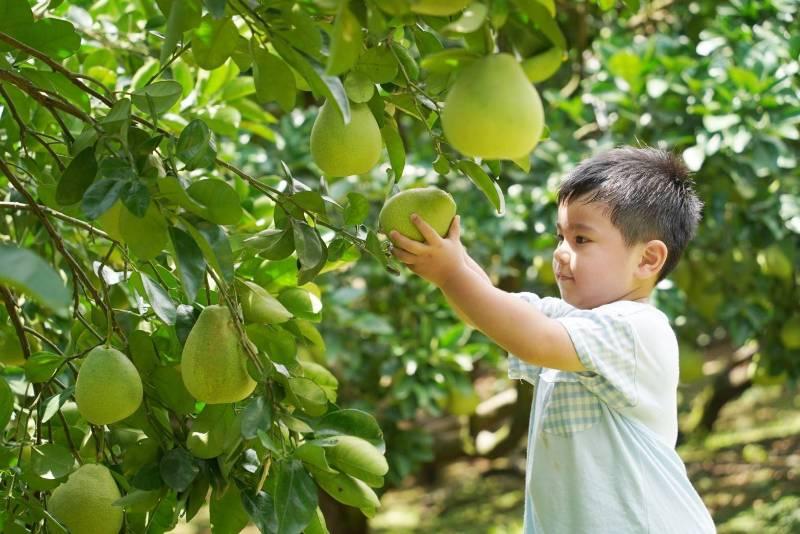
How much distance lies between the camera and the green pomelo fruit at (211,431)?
3.96 feet

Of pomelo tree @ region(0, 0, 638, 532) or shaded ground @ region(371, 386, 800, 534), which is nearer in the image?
pomelo tree @ region(0, 0, 638, 532)

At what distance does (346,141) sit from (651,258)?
0.70 meters

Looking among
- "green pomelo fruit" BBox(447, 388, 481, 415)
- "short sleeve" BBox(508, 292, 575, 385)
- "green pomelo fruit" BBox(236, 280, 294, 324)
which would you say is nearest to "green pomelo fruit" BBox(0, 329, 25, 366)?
"green pomelo fruit" BBox(236, 280, 294, 324)

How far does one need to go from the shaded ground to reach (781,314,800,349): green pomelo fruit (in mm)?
681

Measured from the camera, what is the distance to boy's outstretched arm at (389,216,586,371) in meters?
1.24

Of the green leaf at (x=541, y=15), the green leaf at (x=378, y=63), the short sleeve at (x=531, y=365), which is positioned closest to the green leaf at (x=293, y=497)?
the green leaf at (x=378, y=63)

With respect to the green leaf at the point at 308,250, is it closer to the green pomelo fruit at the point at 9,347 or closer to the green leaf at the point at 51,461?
the green leaf at the point at 51,461

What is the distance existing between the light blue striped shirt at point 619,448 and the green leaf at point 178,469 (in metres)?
0.57

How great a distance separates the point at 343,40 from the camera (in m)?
0.86

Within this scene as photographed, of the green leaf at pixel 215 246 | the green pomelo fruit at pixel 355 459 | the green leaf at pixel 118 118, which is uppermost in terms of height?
the green leaf at pixel 118 118

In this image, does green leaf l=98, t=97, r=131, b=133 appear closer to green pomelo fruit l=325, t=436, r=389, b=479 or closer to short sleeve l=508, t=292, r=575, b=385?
green pomelo fruit l=325, t=436, r=389, b=479

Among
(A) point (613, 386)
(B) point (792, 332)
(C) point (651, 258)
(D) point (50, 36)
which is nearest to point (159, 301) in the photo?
(D) point (50, 36)

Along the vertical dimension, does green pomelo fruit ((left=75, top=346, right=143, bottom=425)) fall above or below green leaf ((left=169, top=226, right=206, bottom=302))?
below

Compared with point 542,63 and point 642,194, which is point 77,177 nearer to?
point 542,63
